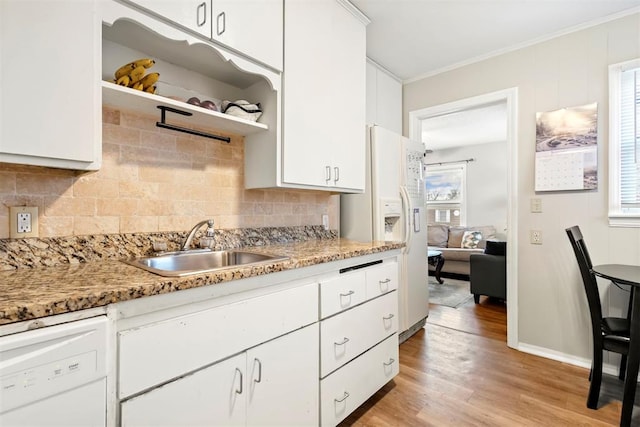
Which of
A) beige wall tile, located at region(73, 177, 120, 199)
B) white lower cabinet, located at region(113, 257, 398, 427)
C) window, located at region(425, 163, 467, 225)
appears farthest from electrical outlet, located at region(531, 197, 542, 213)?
window, located at region(425, 163, 467, 225)

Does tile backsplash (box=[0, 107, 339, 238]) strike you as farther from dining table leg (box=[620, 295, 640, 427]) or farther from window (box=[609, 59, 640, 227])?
window (box=[609, 59, 640, 227])

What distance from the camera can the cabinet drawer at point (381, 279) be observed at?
1764mm

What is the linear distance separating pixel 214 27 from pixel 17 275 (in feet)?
3.93

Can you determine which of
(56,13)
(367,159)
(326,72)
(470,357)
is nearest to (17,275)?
(56,13)

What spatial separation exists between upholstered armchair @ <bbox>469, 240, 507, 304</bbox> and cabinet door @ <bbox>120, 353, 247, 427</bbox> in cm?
Result: 350

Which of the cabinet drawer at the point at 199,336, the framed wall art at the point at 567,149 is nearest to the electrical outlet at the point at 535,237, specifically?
the framed wall art at the point at 567,149

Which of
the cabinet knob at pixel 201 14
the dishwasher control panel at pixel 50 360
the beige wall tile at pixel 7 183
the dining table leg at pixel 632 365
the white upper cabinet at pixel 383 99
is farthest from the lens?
the white upper cabinet at pixel 383 99

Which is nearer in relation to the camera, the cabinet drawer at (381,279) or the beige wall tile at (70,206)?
the beige wall tile at (70,206)

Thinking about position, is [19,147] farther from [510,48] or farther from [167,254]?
[510,48]

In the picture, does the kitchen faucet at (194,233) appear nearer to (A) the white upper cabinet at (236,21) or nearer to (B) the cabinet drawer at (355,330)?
(B) the cabinet drawer at (355,330)

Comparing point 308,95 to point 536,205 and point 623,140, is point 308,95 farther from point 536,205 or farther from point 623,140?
point 623,140

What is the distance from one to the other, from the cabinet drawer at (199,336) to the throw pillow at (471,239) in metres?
4.90

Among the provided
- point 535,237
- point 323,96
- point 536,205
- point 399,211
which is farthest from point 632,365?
point 323,96

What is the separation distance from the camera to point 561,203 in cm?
240
